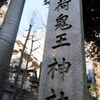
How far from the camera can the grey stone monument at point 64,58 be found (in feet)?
6.99

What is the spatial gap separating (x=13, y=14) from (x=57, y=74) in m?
1.48

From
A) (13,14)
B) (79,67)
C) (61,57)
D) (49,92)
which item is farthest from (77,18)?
(49,92)

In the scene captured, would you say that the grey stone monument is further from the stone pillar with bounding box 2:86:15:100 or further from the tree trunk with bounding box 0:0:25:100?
the stone pillar with bounding box 2:86:15:100

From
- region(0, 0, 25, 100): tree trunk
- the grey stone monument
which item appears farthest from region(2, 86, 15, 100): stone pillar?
region(0, 0, 25, 100): tree trunk

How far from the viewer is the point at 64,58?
2512mm

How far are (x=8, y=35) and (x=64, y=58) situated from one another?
1158mm

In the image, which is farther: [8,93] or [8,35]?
[8,93]

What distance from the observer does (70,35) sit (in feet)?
9.02

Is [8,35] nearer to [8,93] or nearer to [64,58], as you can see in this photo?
[64,58]

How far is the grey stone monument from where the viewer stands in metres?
2.13

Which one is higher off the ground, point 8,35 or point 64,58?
point 8,35

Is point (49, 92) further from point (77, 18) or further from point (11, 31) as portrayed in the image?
point (77, 18)

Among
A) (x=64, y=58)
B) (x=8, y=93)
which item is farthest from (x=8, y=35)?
(x=8, y=93)

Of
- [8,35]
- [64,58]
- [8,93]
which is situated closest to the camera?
[8,35]
